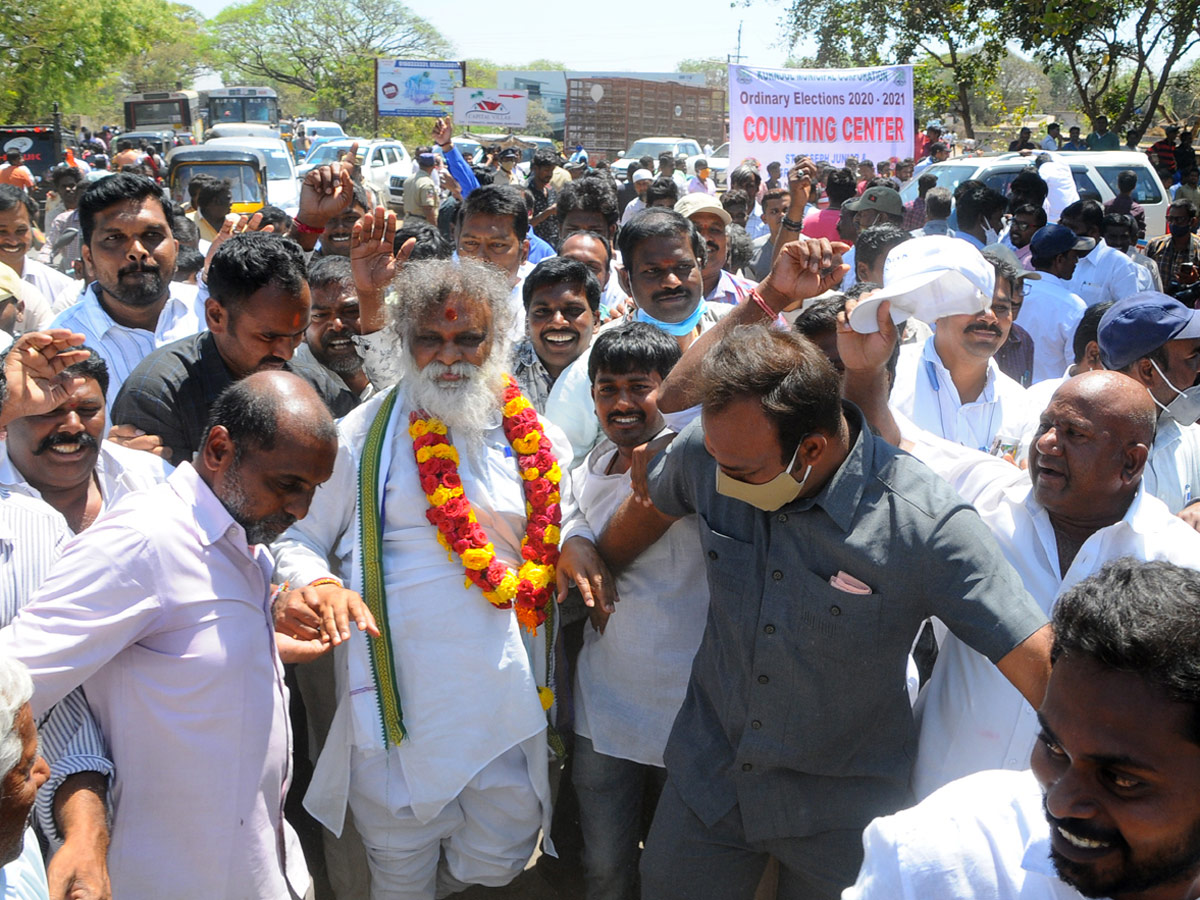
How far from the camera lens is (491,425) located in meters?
3.33

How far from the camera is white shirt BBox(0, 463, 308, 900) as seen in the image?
2.13 metres

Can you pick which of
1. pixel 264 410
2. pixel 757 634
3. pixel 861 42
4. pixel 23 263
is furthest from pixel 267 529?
pixel 861 42

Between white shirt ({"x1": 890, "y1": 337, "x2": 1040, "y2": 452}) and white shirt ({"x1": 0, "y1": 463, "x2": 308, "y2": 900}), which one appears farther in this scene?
white shirt ({"x1": 890, "y1": 337, "x2": 1040, "y2": 452})

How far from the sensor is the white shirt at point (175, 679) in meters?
2.13

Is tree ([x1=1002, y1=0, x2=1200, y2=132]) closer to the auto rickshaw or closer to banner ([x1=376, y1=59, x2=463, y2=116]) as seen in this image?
the auto rickshaw

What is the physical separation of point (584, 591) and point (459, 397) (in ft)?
2.46

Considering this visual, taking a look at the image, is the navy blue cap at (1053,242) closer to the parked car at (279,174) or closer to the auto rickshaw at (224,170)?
the auto rickshaw at (224,170)

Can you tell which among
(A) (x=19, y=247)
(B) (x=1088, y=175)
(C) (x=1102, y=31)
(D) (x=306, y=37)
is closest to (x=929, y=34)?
(C) (x=1102, y=31)

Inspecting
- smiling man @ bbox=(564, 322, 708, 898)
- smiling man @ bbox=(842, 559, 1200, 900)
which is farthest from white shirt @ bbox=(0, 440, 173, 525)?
smiling man @ bbox=(842, 559, 1200, 900)

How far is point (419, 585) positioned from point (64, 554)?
3.57ft

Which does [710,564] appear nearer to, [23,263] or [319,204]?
[319,204]

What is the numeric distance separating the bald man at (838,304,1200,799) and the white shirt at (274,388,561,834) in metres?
1.18

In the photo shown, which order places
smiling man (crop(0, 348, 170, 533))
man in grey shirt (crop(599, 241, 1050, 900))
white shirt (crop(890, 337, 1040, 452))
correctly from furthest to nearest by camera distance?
white shirt (crop(890, 337, 1040, 452))
smiling man (crop(0, 348, 170, 533))
man in grey shirt (crop(599, 241, 1050, 900))

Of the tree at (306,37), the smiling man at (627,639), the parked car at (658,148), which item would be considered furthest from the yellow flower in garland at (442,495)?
the tree at (306,37)
